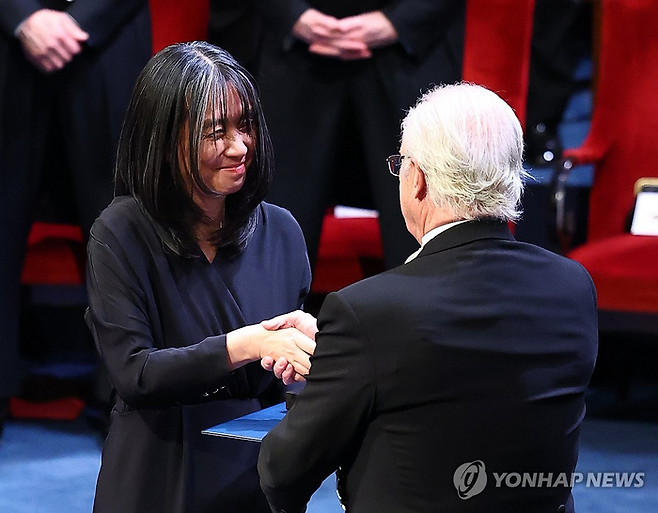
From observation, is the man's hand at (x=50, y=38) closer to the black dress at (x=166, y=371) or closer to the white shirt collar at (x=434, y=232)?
the black dress at (x=166, y=371)

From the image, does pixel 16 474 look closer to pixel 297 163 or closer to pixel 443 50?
pixel 297 163

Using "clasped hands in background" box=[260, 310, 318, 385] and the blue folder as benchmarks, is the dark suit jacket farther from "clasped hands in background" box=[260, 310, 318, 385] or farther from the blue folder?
"clasped hands in background" box=[260, 310, 318, 385]

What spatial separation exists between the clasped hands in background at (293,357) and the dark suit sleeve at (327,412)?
25cm

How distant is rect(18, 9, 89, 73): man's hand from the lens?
3.00 meters

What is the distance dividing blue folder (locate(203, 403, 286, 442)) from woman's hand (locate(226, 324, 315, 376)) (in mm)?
87

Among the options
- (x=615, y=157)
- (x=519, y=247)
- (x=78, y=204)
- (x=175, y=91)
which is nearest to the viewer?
(x=519, y=247)

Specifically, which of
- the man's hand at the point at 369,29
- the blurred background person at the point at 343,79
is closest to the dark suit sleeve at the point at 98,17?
the blurred background person at the point at 343,79

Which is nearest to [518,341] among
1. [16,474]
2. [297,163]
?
[297,163]

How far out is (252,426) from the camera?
1.61 metres

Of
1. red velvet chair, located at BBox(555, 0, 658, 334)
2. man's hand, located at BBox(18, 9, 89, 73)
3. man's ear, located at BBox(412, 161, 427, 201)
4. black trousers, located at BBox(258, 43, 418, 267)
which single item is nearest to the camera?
man's ear, located at BBox(412, 161, 427, 201)

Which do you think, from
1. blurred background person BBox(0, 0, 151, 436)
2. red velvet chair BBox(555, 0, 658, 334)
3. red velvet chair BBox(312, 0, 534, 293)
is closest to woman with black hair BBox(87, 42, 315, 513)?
blurred background person BBox(0, 0, 151, 436)

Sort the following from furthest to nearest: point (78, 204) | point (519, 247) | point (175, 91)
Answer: point (78, 204) → point (175, 91) → point (519, 247)

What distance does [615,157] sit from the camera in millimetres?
3625

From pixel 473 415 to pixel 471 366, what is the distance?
7 cm
